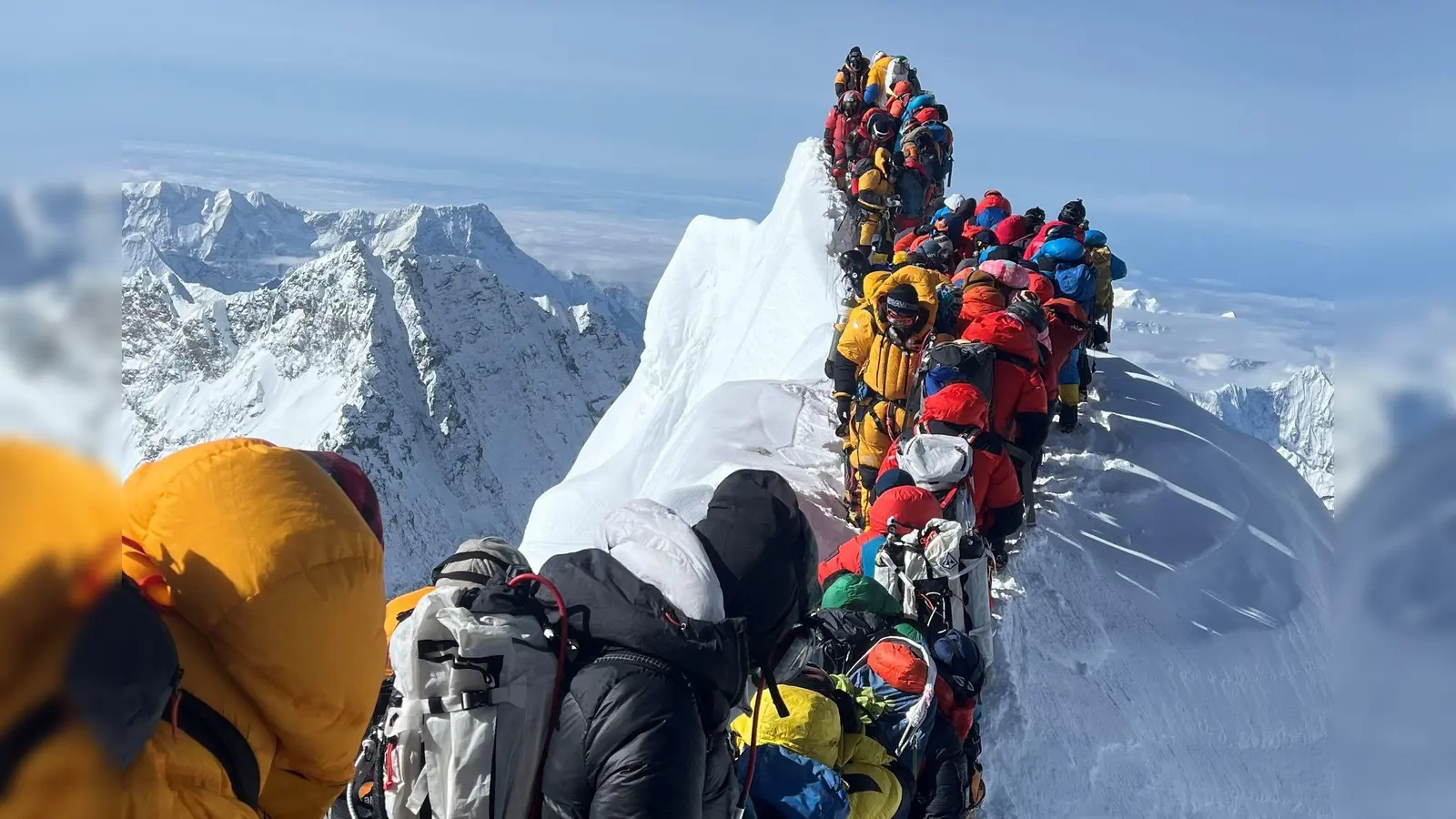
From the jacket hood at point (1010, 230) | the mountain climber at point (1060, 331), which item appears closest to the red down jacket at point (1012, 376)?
the mountain climber at point (1060, 331)

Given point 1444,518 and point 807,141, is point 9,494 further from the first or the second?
point 807,141

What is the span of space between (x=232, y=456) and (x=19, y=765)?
609mm

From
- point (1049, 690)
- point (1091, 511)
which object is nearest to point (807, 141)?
point (1091, 511)

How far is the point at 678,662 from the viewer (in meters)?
2.29

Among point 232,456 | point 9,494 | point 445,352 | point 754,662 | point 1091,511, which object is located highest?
point 9,494

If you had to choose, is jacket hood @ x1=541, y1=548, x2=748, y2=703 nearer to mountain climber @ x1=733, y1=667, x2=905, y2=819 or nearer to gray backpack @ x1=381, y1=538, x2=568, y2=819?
gray backpack @ x1=381, y1=538, x2=568, y2=819

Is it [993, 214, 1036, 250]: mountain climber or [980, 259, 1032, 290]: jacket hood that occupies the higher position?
[993, 214, 1036, 250]: mountain climber

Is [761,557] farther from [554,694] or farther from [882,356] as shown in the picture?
[882,356]

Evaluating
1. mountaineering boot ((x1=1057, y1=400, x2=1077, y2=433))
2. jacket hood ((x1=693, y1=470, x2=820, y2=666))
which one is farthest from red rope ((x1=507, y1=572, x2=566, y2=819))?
mountaineering boot ((x1=1057, y1=400, x2=1077, y2=433))

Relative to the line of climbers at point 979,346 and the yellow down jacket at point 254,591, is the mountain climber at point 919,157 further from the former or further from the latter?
the yellow down jacket at point 254,591

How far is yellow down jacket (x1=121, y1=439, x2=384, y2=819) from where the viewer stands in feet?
5.07

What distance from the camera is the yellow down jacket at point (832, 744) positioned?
3.30m

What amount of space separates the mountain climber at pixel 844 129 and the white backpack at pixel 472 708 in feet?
50.8

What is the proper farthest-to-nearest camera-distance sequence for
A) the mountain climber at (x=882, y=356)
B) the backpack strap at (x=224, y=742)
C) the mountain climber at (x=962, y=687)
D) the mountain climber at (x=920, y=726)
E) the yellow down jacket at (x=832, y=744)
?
the mountain climber at (x=882, y=356) → the mountain climber at (x=962, y=687) → the mountain climber at (x=920, y=726) → the yellow down jacket at (x=832, y=744) → the backpack strap at (x=224, y=742)
